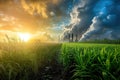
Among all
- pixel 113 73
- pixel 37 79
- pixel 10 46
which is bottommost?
pixel 37 79

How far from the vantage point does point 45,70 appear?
9.48 metres

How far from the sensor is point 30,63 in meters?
7.20

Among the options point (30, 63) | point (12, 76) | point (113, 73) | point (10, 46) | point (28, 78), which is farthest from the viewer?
point (10, 46)

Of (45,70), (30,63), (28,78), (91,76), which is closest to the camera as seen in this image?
(91,76)

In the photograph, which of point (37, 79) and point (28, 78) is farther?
point (37, 79)

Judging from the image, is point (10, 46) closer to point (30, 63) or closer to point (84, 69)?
point (30, 63)

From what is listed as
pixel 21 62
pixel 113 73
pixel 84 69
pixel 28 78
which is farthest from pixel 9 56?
pixel 113 73

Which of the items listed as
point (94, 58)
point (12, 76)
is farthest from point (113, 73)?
point (12, 76)

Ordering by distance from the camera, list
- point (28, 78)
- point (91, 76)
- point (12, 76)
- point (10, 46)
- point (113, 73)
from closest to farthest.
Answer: point (113, 73)
point (91, 76)
point (12, 76)
point (28, 78)
point (10, 46)

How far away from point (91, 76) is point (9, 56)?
2770 millimetres

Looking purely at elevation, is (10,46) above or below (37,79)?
above

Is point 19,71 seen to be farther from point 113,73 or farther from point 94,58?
point 113,73

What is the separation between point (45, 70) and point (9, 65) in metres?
3.49

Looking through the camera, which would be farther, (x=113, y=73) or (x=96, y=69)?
(x=96, y=69)
